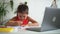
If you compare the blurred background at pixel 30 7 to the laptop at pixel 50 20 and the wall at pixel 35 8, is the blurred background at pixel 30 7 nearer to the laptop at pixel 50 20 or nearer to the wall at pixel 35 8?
the wall at pixel 35 8

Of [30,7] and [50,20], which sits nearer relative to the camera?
[50,20]

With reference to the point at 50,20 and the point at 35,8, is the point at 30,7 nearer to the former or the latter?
the point at 35,8

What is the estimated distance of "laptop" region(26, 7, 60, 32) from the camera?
1.25m

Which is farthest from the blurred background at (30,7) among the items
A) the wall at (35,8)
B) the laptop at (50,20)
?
the laptop at (50,20)

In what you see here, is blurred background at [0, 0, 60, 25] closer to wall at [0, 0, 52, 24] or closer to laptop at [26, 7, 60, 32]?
wall at [0, 0, 52, 24]

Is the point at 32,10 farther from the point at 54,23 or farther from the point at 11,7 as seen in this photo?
the point at 54,23

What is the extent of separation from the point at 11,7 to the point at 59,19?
2.06m

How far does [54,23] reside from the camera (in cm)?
136

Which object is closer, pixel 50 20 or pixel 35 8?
pixel 50 20

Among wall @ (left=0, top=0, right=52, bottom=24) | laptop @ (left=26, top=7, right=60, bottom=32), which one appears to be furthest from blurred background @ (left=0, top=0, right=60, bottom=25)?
laptop @ (left=26, top=7, right=60, bottom=32)

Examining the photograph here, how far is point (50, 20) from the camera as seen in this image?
130 centimetres

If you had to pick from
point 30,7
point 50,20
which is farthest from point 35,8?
point 50,20

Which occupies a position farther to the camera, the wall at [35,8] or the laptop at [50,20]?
the wall at [35,8]

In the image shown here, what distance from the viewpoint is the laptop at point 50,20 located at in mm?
1245
